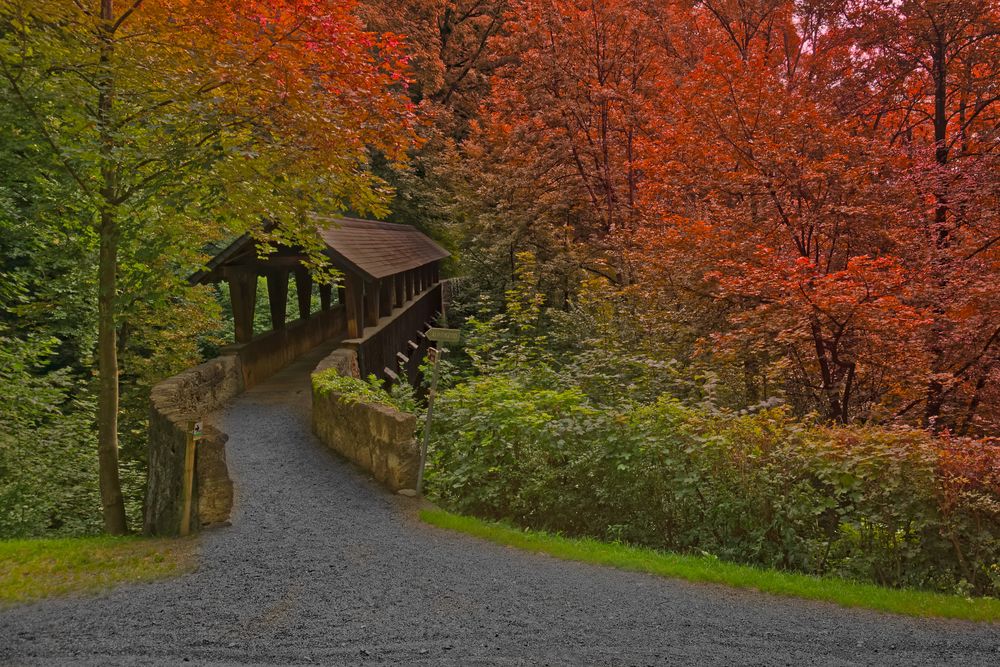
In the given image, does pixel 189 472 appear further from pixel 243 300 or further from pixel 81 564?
pixel 243 300

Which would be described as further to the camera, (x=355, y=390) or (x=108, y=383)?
(x=355, y=390)

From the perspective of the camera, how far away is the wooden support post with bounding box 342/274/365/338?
40.5 feet

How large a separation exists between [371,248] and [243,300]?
9.96ft

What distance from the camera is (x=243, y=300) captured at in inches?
520

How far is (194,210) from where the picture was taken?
7887mm

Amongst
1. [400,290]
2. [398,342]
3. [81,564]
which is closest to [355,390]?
[81,564]

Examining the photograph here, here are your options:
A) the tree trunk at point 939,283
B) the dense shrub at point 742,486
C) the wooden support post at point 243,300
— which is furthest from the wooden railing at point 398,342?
the tree trunk at point 939,283

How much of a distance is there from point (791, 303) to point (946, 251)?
2194 millimetres

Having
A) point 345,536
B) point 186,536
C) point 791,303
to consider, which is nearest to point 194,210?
point 186,536

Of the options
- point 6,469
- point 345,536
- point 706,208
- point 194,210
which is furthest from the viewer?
point 706,208

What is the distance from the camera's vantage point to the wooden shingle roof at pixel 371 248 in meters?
11.9

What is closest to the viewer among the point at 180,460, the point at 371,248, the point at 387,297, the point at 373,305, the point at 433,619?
the point at 433,619

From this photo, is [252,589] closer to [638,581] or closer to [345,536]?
[345,536]

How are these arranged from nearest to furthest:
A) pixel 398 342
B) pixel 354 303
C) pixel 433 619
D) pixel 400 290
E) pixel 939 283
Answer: pixel 433 619
pixel 939 283
pixel 354 303
pixel 398 342
pixel 400 290
